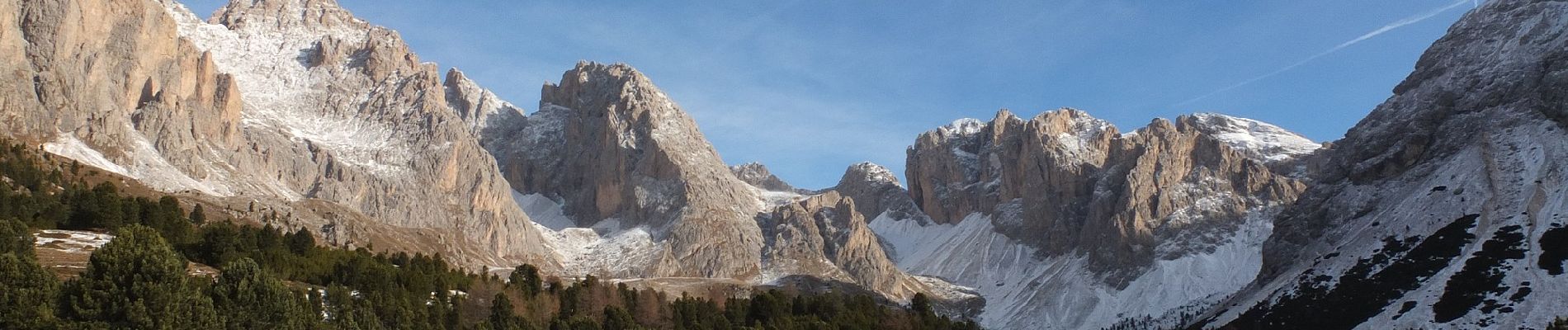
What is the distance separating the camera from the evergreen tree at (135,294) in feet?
171

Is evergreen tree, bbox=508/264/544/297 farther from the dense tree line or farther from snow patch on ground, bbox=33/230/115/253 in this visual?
snow patch on ground, bbox=33/230/115/253

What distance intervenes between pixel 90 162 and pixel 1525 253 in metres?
204

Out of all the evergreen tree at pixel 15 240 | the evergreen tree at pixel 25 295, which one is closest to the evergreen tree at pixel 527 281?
the evergreen tree at pixel 15 240

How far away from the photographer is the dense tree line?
172 ft

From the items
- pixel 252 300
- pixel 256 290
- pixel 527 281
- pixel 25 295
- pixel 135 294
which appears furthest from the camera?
pixel 527 281

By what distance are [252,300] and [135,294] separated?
6.00 meters

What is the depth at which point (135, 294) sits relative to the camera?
52969 millimetres

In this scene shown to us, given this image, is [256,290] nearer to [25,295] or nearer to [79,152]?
[25,295]

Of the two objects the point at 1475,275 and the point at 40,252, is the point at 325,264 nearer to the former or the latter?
the point at 40,252

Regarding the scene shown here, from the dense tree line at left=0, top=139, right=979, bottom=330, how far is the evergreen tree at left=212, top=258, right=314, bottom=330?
0.22ft

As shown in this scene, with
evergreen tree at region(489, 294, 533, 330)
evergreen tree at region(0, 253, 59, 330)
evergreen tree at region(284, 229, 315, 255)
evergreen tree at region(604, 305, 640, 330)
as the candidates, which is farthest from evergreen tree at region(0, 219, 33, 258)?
evergreen tree at region(604, 305, 640, 330)

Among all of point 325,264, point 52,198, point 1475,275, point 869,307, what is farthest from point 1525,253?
point 52,198

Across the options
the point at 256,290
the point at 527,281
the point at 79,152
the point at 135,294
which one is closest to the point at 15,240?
the point at 135,294

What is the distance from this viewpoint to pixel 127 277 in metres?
53.8
